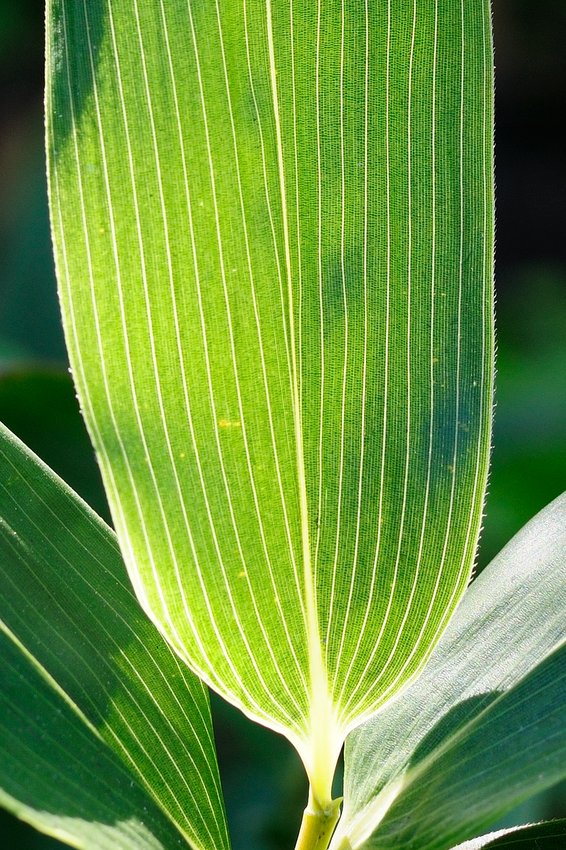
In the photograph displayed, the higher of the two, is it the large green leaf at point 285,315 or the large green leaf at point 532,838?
the large green leaf at point 285,315

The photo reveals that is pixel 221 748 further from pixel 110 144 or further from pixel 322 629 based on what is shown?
pixel 110 144

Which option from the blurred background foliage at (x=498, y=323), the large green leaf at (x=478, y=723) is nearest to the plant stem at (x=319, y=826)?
the large green leaf at (x=478, y=723)

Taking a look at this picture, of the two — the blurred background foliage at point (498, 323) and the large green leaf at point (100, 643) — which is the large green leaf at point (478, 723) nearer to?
the large green leaf at point (100, 643)

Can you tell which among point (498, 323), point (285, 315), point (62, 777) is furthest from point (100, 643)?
point (498, 323)

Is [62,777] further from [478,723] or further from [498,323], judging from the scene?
[498,323]

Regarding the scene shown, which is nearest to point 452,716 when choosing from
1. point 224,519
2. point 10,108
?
point 224,519

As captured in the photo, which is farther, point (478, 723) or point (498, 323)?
point (498, 323)
